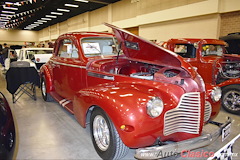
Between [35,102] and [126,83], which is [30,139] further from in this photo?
[35,102]

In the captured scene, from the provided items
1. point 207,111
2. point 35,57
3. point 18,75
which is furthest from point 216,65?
point 35,57

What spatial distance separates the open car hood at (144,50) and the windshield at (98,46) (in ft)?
2.09

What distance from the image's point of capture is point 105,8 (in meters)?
15.4

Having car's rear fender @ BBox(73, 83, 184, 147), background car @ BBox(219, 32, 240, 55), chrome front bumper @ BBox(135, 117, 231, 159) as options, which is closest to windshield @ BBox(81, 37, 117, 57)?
car's rear fender @ BBox(73, 83, 184, 147)

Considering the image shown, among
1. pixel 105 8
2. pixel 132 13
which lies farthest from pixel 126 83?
pixel 105 8

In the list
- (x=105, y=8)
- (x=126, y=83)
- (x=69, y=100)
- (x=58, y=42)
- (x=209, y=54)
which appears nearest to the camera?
(x=126, y=83)

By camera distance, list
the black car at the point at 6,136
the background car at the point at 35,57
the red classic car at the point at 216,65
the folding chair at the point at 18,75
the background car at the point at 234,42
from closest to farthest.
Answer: the black car at the point at 6,136 < the red classic car at the point at 216,65 < the folding chair at the point at 18,75 < the background car at the point at 234,42 < the background car at the point at 35,57

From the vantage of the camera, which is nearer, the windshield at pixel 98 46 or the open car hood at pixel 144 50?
the open car hood at pixel 144 50

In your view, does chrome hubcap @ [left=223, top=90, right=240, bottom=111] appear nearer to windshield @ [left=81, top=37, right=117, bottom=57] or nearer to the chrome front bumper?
the chrome front bumper

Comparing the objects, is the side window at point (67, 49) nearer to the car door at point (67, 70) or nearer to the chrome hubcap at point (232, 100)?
the car door at point (67, 70)

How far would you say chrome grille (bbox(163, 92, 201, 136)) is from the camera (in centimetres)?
189

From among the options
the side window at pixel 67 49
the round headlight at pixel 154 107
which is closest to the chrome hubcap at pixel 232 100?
the round headlight at pixel 154 107

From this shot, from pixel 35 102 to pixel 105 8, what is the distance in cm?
1269

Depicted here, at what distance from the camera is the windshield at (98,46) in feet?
10.5
